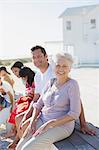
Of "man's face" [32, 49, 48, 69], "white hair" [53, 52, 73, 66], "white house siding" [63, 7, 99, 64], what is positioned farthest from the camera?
"white house siding" [63, 7, 99, 64]

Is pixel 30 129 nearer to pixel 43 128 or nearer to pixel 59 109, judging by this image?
pixel 43 128

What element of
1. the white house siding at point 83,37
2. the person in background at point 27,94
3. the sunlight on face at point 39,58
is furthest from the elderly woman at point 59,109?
the white house siding at point 83,37

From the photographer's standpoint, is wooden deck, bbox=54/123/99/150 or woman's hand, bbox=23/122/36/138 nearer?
wooden deck, bbox=54/123/99/150

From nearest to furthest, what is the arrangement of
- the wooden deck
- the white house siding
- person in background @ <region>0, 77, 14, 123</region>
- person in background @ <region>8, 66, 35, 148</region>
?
the wooden deck → person in background @ <region>8, 66, 35, 148</region> → person in background @ <region>0, 77, 14, 123</region> → the white house siding

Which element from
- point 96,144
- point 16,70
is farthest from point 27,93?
point 96,144

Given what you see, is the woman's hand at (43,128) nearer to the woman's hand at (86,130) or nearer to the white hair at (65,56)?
the woman's hand at (86,130)

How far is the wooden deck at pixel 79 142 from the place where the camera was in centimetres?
285

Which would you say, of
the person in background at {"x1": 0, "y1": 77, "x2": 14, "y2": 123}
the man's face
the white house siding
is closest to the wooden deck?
the man's face

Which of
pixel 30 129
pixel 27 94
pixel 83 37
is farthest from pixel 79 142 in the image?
pixel 83 37

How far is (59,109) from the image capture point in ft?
10.2

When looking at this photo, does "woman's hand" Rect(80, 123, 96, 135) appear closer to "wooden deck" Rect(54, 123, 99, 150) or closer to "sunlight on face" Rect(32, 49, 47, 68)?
"wooden deck" Rect(54, 123, 99, 150)

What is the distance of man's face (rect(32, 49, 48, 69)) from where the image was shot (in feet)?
12.9

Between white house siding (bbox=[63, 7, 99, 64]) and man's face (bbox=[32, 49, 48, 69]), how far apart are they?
23.9m

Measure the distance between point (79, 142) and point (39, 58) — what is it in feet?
4.32
